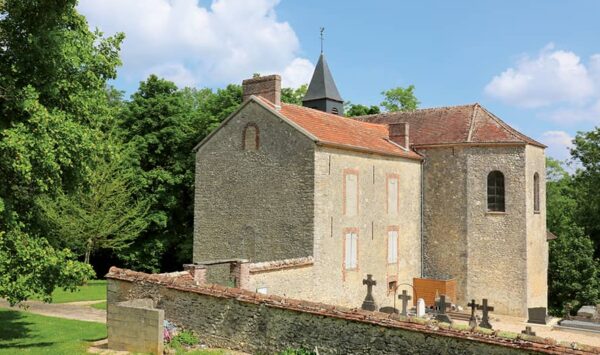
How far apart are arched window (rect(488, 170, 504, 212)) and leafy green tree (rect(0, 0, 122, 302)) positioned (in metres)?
19.3

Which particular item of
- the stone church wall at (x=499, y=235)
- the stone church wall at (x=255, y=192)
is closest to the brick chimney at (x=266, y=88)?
the stone church wall at (x=255, y=192)

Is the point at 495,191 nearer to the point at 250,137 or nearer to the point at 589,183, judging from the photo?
the point at 250,137

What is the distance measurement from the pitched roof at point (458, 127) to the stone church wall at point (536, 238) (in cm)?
94

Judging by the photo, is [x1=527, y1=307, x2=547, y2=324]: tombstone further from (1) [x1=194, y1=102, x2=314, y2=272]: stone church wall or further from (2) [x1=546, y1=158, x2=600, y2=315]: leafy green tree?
(1) [x1=194, y1=102, x2=314, y2=272]: stone church wall

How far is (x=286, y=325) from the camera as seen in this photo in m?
12.9

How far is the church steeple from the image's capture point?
33844 millimetres

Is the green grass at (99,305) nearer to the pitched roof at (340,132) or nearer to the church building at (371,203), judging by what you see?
the church building at (371,203)

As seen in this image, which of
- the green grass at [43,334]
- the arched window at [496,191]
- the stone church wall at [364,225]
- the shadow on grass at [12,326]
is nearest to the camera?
the green grass at [43,334]

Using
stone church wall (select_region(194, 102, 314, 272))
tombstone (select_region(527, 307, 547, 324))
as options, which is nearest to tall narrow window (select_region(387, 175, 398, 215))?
stone church wall (select_region(194, 102, 314, 272))

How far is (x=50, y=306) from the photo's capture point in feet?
76.4

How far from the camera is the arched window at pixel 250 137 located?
24078 millimetres

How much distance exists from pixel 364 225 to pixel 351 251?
1.57 meters

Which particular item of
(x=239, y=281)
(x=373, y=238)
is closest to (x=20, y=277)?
(x=239, y=281)

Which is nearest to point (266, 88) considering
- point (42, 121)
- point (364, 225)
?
point (364, 225)
